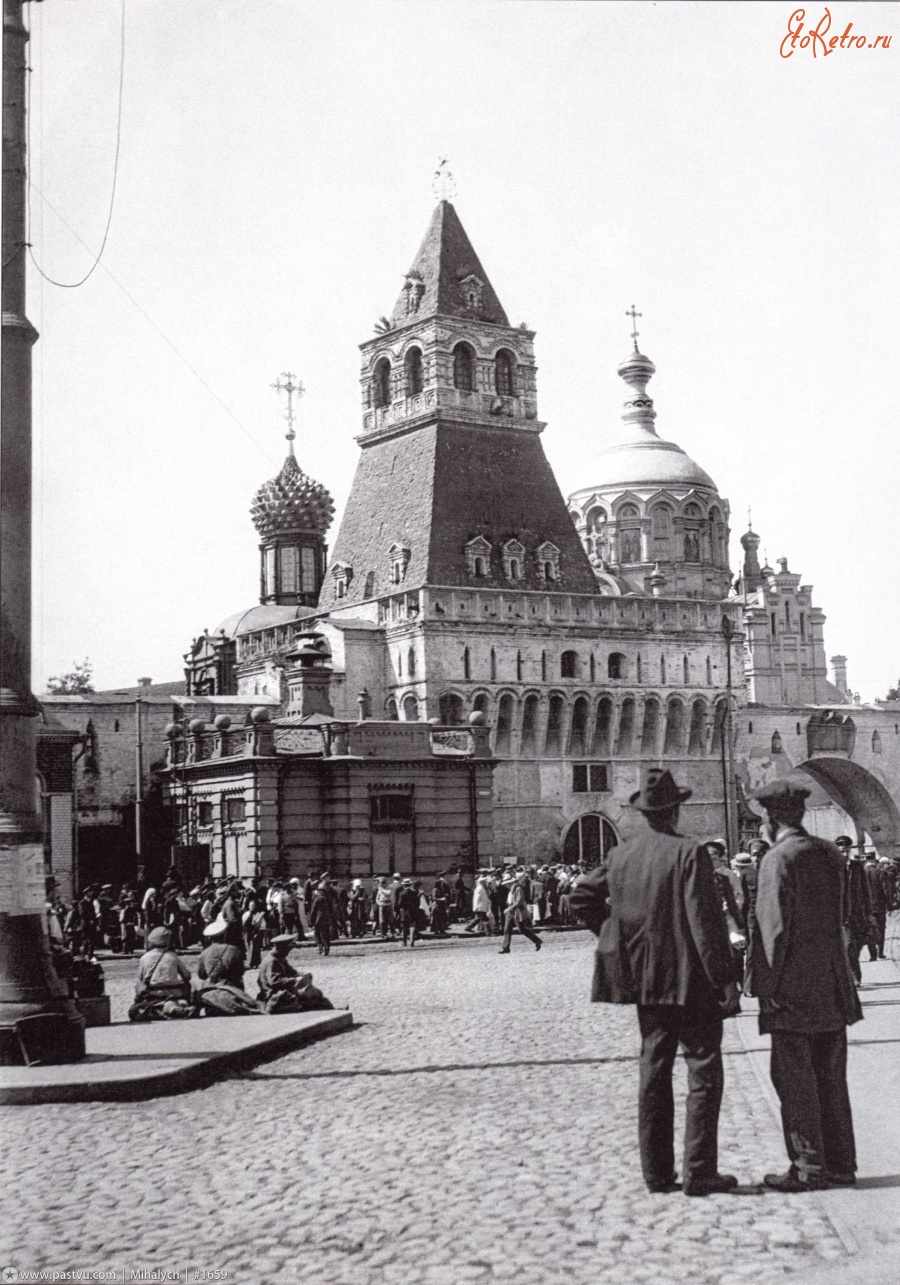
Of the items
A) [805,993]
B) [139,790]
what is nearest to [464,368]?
[139,790]

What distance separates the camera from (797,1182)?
696 centimetres

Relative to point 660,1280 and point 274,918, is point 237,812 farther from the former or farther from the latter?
point 660,1280

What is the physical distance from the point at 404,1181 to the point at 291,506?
58.9m

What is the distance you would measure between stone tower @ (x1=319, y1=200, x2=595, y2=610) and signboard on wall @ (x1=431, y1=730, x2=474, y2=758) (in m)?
15.4

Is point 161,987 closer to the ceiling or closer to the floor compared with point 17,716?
closer to the floor

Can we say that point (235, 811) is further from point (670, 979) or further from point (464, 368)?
point (670, 979)

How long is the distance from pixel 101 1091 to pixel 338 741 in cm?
2814

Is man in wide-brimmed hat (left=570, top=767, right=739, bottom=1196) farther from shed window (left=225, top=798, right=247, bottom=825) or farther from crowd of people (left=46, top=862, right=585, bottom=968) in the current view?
shed window (left=225, top=798, right=247, bottom=825)

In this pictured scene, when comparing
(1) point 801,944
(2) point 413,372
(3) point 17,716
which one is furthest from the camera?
(2) point 413,372

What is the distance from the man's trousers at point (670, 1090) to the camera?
275 inches

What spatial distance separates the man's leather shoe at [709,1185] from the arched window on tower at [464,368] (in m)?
54.0

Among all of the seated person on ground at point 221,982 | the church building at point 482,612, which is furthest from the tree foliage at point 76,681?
the seated person on ground at point 221,982

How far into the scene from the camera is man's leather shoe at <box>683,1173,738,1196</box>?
6965mm

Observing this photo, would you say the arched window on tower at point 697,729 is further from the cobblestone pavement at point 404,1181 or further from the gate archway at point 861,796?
the cobblestone pavement at point 404,1181
